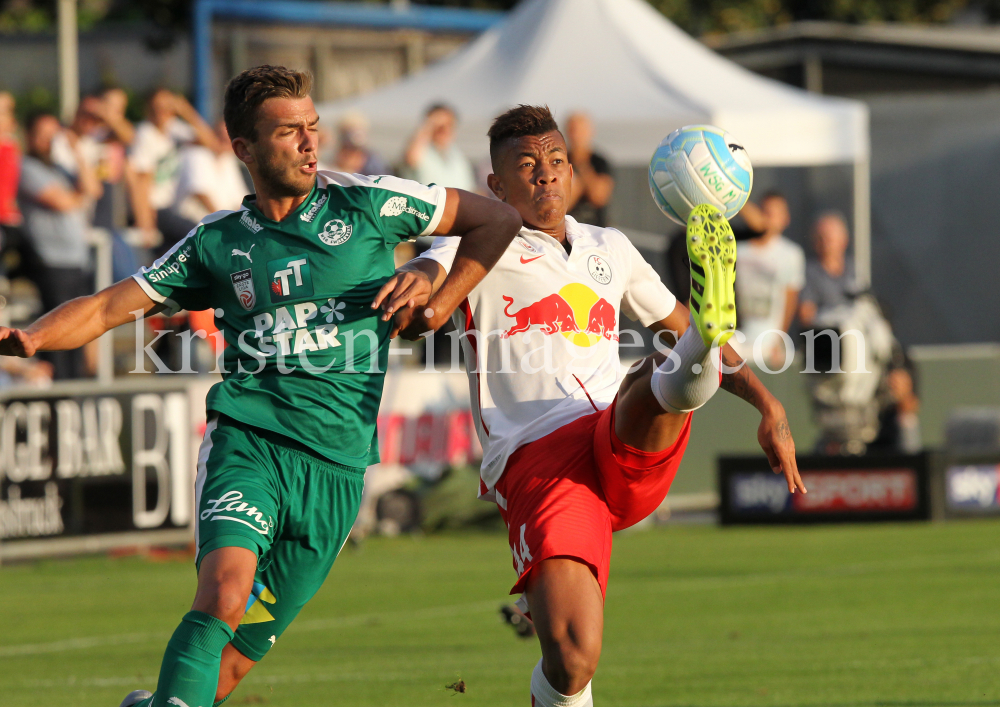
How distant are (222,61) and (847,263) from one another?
8676 millimetres

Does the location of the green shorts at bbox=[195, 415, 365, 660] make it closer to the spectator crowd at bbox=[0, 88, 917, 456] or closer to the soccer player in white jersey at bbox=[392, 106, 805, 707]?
the soccer player in white jersey at bbox=[392, 106, 805, 707]

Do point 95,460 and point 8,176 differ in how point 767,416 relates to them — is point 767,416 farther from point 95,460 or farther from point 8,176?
point 8,176

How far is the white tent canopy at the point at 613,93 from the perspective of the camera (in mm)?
16875

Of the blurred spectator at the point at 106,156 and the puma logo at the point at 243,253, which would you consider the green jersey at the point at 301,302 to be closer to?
the puma logo at the point at 243,253

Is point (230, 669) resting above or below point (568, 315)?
below

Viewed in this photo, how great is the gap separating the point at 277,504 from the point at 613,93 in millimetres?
12952

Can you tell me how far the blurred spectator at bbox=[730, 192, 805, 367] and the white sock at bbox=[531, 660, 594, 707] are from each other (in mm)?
10967

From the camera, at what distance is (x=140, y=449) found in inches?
505

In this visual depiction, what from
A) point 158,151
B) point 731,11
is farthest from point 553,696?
point 731,11

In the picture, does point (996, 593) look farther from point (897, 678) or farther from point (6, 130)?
point (6, 130)

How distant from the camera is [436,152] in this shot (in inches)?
595

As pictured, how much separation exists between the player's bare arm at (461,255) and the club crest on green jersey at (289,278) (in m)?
0.28

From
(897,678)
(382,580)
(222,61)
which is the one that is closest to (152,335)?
(382,580)

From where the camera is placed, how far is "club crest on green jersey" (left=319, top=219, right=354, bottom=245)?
5230 mm
